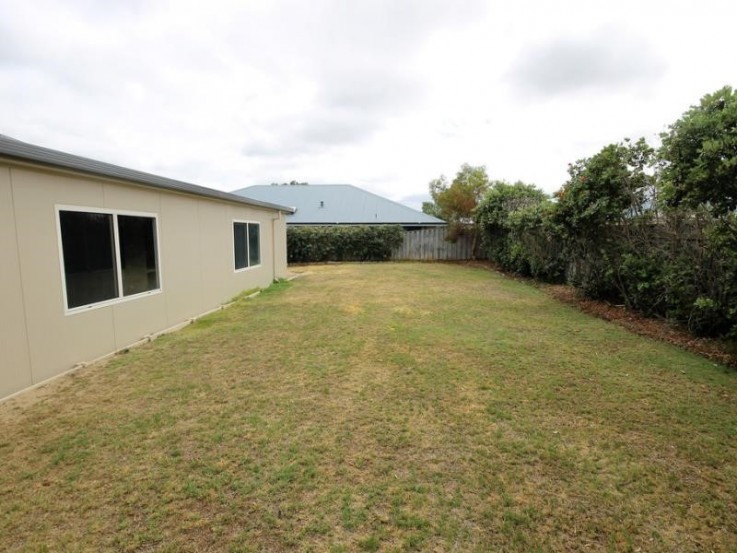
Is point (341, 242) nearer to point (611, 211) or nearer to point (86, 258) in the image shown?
point (611, 211)

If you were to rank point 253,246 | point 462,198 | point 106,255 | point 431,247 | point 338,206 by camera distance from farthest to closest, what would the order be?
point 338,206 → point 462,198 → point 431,247 → point 253,246 → point 106,255

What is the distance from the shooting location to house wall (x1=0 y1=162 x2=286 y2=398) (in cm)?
371

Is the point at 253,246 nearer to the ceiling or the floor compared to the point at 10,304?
nearer to the ceiling

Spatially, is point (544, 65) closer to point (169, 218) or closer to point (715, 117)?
point (715, 117)

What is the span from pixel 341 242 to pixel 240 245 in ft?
32.8

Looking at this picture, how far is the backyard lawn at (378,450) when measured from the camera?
205 cm

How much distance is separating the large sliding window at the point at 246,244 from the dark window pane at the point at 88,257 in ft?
13.2

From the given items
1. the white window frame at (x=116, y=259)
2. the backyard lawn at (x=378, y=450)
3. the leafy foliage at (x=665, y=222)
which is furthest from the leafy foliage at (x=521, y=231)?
the white window frame at (x=116, y=259)

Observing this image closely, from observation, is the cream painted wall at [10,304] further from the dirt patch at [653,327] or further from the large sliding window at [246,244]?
the dirt patch at [653,327]

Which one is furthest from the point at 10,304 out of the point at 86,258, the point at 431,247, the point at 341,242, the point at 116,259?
the point at 431,247

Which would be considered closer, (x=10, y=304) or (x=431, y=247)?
(x=10, y=304)

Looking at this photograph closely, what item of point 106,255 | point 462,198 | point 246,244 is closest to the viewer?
point 106,255

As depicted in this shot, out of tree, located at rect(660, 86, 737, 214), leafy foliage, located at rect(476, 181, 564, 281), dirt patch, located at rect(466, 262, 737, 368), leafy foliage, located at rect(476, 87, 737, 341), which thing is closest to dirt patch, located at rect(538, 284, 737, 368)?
dirt patch, located at rect(466, 262, 737, 368)

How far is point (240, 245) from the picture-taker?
371 inches
